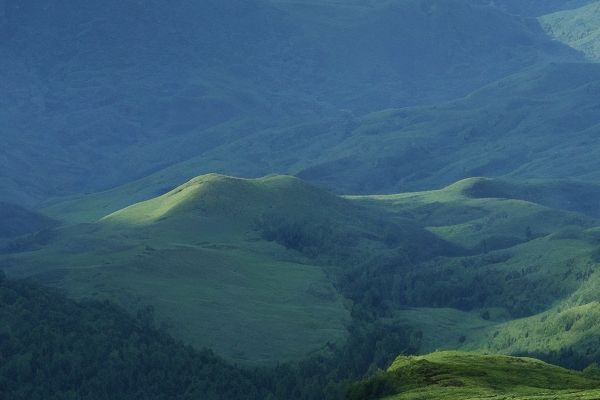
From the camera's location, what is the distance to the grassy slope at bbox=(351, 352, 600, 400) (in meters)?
148

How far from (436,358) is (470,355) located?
7909 mm

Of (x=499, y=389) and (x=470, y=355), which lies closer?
(x=499, y=389)

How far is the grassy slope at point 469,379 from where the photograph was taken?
5822 inches

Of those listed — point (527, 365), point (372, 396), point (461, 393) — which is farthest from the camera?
point (527, 365)

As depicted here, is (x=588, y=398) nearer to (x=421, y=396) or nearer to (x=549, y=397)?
(x=549, y=397)

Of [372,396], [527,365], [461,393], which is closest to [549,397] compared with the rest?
[461,393]

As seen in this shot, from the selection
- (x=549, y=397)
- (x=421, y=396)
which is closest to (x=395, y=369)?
(x=421, y=396)

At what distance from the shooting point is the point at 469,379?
157125 millimetres

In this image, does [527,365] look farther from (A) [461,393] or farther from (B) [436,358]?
(A) [461,393]

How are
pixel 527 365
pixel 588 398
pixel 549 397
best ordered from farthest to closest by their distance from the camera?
pixel 527 365 → pixel 549 397 → pixel 588 398

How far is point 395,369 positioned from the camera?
6575 inches

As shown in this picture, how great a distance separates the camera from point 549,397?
12425 cm

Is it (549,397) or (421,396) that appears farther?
(421,396)

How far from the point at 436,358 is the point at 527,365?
46.5 ft
